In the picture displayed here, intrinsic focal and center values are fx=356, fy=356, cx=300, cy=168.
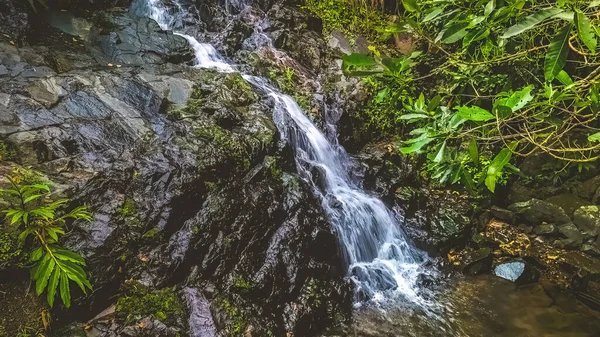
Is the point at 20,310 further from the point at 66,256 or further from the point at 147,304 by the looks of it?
the point at 147,304

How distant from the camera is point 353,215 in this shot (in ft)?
18.4

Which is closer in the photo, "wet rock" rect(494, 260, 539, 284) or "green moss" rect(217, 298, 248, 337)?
"green moss" rect(217, 298, 248, 337)

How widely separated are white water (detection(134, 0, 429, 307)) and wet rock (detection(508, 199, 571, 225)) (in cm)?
208

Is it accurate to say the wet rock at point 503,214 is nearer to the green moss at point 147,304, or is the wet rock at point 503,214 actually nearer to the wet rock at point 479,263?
the wet rock at point 479,263

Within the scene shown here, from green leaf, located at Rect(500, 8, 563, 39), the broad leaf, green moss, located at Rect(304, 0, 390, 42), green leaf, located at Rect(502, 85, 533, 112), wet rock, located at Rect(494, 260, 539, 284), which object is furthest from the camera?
green moss, located at Rect(304, 0, 390, 42)

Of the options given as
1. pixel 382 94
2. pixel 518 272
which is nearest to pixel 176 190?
pixel 382 94

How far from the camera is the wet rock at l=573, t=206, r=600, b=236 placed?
5707 mm

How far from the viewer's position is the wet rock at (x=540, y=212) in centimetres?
601

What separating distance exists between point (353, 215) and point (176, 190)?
8.99ft

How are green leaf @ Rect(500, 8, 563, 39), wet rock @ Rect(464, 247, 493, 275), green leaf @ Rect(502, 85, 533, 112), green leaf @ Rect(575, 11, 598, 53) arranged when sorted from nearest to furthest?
green leaf @ Rect(575, 11, 598, 53), green leaf @ Rect(500, 8, 563, 39), green leaf @ Rect(502, 85, 533, 112), wet rock @ Rect(464, 247, 493, 275)

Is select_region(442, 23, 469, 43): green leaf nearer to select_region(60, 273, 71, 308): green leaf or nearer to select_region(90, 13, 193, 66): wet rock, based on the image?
select_region(60, 273, 71, 308): green leaf

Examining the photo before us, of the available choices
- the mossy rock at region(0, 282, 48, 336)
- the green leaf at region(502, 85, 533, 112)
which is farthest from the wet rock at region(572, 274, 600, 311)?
the mossy rock at region(0, 282, 48, 336)

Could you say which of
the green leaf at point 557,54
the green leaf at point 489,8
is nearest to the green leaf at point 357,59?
the green leaf at point 489,8

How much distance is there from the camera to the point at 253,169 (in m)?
4.95
